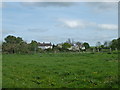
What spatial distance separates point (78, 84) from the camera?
9.27 m

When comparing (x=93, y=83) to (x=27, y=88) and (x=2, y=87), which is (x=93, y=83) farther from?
(x=2, y=87)

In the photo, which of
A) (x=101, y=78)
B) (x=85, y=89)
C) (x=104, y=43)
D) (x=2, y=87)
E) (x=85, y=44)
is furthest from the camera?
(x=85, y=44)

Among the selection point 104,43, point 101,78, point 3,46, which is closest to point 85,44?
point 104,43

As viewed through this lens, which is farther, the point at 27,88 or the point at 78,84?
the point at 78,84

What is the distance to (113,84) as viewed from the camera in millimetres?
8625

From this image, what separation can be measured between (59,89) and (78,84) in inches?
52.7

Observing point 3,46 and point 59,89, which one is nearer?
point 59,89

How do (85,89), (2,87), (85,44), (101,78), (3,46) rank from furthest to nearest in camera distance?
(85,44), (3,46), (101,78), (2,87), (85,89)

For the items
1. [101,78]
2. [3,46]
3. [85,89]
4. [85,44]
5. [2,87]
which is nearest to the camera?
[85,89]

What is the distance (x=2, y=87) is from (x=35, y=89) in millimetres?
1486

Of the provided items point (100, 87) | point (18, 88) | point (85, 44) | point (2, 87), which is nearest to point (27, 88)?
point (18, 88)

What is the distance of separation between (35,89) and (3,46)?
165 ft

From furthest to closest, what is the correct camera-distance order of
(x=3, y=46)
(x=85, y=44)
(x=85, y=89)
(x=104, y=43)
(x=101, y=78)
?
(x=85, y=44)
(x=104, y=43)
(x=3, y=46)
(x=101, y=78)
(x=85, y=89)

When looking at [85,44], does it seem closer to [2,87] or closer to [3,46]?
[3,46]
